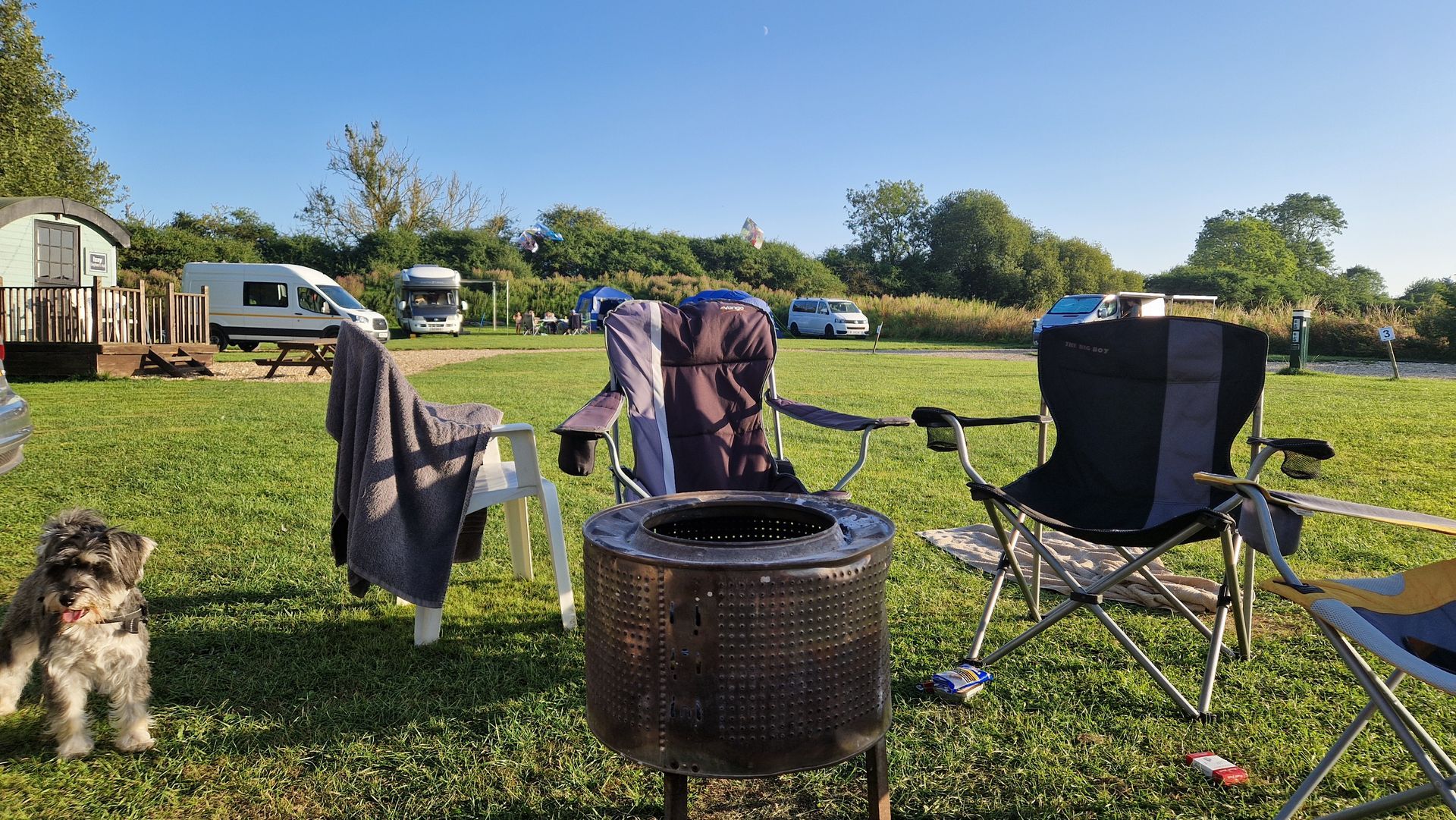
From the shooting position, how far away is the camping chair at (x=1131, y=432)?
2512mm

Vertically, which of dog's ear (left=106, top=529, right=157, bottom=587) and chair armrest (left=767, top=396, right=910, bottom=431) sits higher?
chair armrest (left=767, top=396, right=910, bottom=431)

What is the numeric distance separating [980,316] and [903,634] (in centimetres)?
2543

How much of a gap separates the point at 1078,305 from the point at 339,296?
1708 centimetres

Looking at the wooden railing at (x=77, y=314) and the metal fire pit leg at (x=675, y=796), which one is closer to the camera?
the metal fire pit leg at (x=675, y=796)

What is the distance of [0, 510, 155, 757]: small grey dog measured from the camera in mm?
1930

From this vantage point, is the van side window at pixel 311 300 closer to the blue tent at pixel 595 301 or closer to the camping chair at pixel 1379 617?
the blue tent at pixel 595 301

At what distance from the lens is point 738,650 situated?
1390mm

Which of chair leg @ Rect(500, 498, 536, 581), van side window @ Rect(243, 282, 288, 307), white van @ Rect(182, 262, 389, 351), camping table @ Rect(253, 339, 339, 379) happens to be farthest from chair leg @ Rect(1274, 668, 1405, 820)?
van side window @ Rect(243, 282, 288, 307)

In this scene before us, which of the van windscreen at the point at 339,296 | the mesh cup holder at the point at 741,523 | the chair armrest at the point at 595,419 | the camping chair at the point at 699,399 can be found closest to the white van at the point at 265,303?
the van windscreen at the point at 339,296

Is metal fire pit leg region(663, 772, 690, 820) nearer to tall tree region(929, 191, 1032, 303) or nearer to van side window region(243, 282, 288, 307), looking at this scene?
van side window region(243, 282, 288, 307)

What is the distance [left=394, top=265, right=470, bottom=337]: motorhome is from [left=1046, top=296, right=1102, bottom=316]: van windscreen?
55.4 ft

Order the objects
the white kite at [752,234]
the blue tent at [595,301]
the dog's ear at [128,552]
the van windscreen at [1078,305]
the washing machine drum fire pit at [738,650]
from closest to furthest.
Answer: the washing machine drum fire pit at [738,650] → the dog's ear at [128,552] → the van windscreen at [1078,305] → the blue tent at [595,301] → the white kite at [752,234]

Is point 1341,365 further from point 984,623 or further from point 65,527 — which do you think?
point 65,527

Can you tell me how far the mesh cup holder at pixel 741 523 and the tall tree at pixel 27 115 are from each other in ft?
94.6
